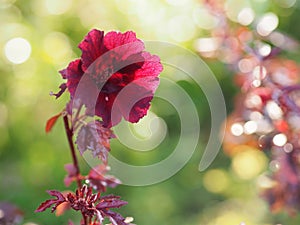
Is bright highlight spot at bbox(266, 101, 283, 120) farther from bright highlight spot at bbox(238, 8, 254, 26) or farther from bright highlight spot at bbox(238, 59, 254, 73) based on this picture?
bright highlight spot at bbox(238, 8, 254, 26)

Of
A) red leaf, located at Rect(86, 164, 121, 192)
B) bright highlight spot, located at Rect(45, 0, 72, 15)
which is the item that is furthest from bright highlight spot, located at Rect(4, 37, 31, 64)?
red leaf, located at Rect(86, 164, 121, 192)

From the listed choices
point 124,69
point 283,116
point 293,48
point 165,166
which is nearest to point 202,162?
point 165,166

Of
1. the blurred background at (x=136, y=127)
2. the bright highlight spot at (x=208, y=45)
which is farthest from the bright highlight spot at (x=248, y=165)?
the bright highlight spot at (x=208, y=45)

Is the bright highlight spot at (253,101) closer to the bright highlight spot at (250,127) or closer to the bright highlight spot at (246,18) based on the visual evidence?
the bright highlight spot at (250,127)

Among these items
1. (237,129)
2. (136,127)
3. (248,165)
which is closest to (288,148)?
(237,129)

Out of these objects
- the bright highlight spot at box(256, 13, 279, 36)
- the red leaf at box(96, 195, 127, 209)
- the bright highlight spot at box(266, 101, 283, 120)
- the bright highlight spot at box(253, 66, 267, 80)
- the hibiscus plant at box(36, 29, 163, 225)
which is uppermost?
the bright highlight spot at box(256, 13, 279, 36)

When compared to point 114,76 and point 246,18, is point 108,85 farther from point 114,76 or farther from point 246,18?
point 246,18
